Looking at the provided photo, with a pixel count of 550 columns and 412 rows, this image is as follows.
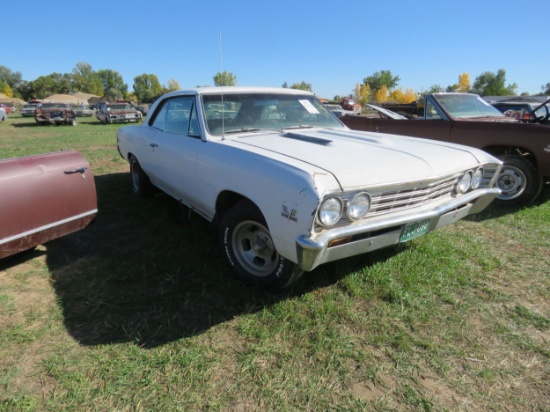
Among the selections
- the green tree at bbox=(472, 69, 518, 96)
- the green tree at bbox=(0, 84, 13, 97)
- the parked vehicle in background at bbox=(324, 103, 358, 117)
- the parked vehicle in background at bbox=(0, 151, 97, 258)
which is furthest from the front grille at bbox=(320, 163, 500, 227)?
the green tree at bbox=(0, 84, 13, 97)

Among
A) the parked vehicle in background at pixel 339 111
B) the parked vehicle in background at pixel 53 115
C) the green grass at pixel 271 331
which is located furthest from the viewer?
the parked vehicle in background at pixel 53 115

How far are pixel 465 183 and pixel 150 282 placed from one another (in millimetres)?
2713

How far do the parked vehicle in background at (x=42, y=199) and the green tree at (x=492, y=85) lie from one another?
7977 centimetres

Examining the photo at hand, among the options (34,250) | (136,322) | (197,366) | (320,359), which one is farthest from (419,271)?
(34,250)

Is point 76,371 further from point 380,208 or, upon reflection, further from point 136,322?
point 380,208

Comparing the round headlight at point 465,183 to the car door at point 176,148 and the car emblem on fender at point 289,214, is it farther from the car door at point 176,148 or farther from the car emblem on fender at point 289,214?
the car door at point 176,148

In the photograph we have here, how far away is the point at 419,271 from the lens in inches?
116

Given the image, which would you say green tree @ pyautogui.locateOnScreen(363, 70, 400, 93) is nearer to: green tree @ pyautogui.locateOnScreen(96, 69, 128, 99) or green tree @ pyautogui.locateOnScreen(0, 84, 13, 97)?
green tree @ pyautogui.locateOnScreen(96, 69, 128, 99)

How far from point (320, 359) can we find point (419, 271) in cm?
140

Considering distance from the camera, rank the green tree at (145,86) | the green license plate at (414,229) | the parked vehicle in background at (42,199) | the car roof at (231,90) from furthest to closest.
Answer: the green tree at (145,86)
the car roof at (231,90)
the parked vehicle in background at (42,199)
the green license plate at (414,229)

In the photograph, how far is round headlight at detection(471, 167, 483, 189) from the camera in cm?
286

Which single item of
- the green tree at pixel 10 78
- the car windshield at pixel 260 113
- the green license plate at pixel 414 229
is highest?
the green tree at pixel 10 78

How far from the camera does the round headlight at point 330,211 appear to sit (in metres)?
1.95

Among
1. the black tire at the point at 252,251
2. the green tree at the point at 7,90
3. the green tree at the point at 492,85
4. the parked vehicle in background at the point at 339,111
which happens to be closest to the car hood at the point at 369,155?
the black tire at the point at 252,251
